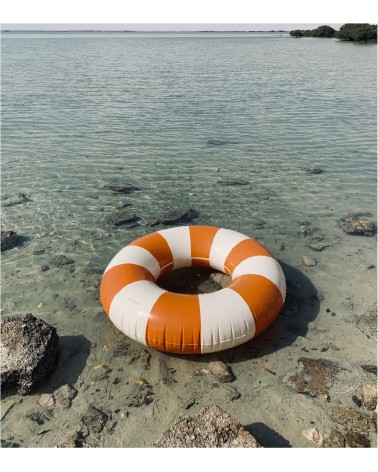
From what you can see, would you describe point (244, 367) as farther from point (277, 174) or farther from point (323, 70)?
point (323, 70)

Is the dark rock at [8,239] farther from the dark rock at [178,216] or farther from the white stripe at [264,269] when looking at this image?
the white stripe at [264,269]

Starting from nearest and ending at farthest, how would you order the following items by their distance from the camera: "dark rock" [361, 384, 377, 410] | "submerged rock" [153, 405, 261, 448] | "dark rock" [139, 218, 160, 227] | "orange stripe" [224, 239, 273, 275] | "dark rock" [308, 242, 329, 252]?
"submerged rock" [153, 405, 261, 448] → "dark rock" [361, 384, 377, 410] → "orange stripe" [224, 239, 273, 275] → "dark rock" [308, 242, 329, 252] → "dark rock" [139, 218, 160, 227]

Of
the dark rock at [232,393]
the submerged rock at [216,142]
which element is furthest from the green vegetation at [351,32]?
the dark rock at [232,393]

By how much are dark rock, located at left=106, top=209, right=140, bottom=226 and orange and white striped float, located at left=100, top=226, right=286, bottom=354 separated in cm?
199

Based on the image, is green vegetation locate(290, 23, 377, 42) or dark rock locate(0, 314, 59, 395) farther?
green vegetation locate(290, 23, 377, 42)

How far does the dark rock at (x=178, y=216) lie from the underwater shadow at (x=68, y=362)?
308 cm

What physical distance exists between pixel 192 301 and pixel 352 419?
2.06 meters

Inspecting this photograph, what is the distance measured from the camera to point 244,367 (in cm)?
436

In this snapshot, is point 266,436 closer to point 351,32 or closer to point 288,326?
point 288,326

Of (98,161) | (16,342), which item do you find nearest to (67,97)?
(98,161)

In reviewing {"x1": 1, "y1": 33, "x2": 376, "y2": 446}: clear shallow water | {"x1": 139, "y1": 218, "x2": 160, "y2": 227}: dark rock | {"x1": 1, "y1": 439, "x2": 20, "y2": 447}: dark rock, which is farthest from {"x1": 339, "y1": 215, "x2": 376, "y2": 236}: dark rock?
{"x1": 1, "y1": 439, "x2": 20, "y2": 447}: dark rock

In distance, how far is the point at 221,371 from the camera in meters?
4.25

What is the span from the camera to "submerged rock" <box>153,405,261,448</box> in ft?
10.5

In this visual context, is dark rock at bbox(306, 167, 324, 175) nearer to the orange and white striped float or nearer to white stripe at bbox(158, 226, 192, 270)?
the orange and white striped float
